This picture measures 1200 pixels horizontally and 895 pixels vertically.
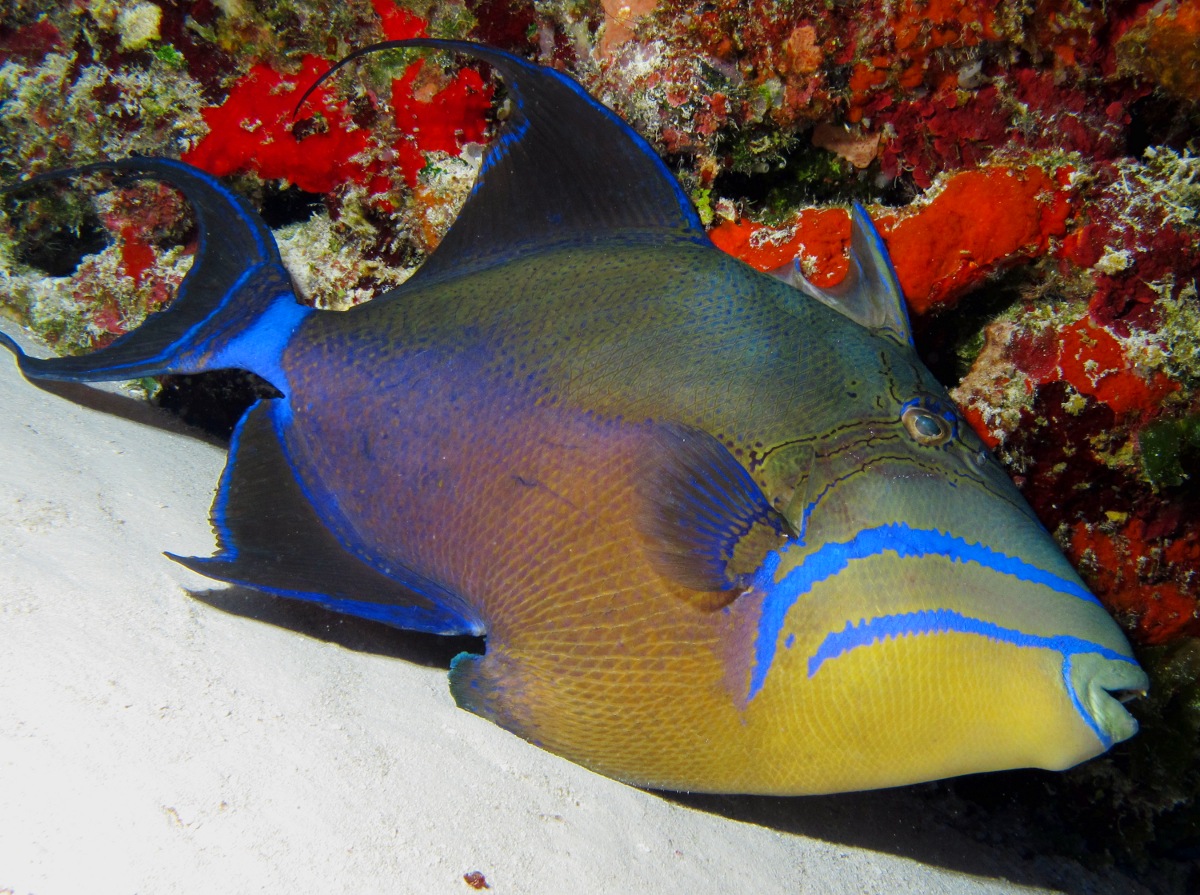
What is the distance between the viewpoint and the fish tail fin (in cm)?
186

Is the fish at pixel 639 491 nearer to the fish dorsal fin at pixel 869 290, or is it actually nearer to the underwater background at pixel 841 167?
the fish dorsal fin at pixel 869 290

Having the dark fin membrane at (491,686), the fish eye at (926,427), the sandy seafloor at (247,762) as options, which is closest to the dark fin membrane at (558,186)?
the fish eye at (926,427)

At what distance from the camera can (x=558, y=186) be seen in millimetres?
1870

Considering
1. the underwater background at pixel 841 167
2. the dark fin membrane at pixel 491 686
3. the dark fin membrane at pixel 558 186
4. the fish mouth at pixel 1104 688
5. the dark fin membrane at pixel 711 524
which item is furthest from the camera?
the underwater background at pixel 841 167

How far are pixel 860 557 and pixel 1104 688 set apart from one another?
50 cm

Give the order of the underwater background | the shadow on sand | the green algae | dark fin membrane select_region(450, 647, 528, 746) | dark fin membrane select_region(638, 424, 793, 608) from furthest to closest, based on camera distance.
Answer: the green algae → the underwater background → the shadow on sand → dark fin membrane select_region(450, 647, 528, 746) → dark fin membrane select_region(638, 424, 793, 608)

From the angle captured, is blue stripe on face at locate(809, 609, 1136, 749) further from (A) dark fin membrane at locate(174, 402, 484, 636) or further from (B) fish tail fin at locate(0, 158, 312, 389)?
(B) fish tail fin at locate(0, 158, 312, 389)

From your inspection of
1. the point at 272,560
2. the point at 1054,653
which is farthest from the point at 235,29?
the point at 1054,653

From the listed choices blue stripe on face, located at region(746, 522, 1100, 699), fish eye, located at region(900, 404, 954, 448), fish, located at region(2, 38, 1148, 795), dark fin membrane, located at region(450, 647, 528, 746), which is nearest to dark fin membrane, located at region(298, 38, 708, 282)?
fish, located at region(2, 38, 1148, 795)

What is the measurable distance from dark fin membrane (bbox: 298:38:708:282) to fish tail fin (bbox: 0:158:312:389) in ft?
1.31

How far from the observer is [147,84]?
9.12 feet

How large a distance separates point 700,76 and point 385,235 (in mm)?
1312

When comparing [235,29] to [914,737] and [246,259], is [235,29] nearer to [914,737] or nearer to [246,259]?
[246,259]

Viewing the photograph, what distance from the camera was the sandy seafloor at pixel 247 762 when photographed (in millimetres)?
1333
